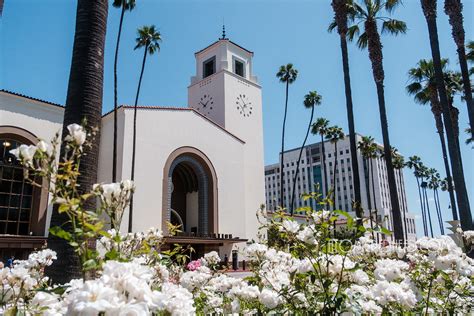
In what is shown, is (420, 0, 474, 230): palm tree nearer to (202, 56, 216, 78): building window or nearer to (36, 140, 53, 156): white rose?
(36, 140, 53, 156): white rose

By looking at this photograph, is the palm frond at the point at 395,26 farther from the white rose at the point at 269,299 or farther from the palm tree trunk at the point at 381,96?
the white rose at the point at 269,299

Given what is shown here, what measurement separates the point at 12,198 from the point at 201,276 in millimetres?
20965

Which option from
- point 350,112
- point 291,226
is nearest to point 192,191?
point 350,112

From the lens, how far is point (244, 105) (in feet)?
106

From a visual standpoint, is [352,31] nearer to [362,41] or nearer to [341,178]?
[362,41]

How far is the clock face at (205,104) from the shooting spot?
31891mm

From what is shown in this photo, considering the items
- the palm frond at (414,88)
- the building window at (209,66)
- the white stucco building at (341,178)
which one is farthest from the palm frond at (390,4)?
the white stucco building at (341,178)

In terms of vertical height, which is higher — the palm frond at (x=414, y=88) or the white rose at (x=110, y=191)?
the palm frond at (x=414, y=88)

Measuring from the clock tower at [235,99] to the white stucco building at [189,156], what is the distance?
0.29 feet

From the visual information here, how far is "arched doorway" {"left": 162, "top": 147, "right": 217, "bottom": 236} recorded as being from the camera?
25219 millimetres

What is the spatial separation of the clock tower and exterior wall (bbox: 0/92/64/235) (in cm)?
1302

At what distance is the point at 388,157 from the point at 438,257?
48.3 feet

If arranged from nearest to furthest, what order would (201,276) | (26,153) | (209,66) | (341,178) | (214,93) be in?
1. (26,153)
2. (201,276)
3. (214,93)
4. (209,66)
5. (341,178)

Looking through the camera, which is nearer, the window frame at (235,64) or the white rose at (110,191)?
the white rose at (110,191)
